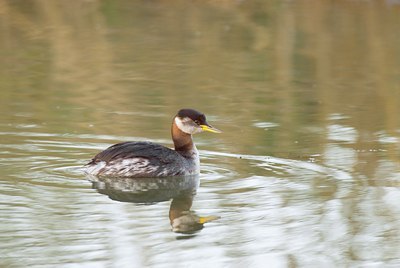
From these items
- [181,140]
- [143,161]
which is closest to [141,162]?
[143,161]

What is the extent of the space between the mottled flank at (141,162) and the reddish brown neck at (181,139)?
0.88 feet

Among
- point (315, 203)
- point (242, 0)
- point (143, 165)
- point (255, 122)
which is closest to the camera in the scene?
point (315, 203)

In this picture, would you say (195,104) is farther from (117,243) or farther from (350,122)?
(117,243)

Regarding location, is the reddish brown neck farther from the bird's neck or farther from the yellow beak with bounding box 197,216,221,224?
the yellow beak with bounding box 197,216,221,224

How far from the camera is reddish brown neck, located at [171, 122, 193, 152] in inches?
457

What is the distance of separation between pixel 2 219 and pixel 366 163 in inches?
158

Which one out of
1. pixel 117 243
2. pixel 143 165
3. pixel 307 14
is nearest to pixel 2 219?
pixel 117 243

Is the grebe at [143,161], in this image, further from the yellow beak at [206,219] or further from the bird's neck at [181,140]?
the yellow beak at [206,219]

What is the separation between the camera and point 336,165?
11.3 meters

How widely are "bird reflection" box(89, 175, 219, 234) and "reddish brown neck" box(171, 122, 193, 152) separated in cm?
52

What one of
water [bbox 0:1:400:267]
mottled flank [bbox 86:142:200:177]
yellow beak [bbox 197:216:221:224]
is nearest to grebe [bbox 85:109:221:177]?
mottled flank [bbox 86:142:200:177]

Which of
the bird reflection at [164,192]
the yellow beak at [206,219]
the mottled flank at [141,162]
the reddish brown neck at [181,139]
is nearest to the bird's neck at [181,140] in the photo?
the reddish brown neck at [181,139]

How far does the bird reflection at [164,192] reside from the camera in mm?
9305

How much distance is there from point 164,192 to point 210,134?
2.82m
